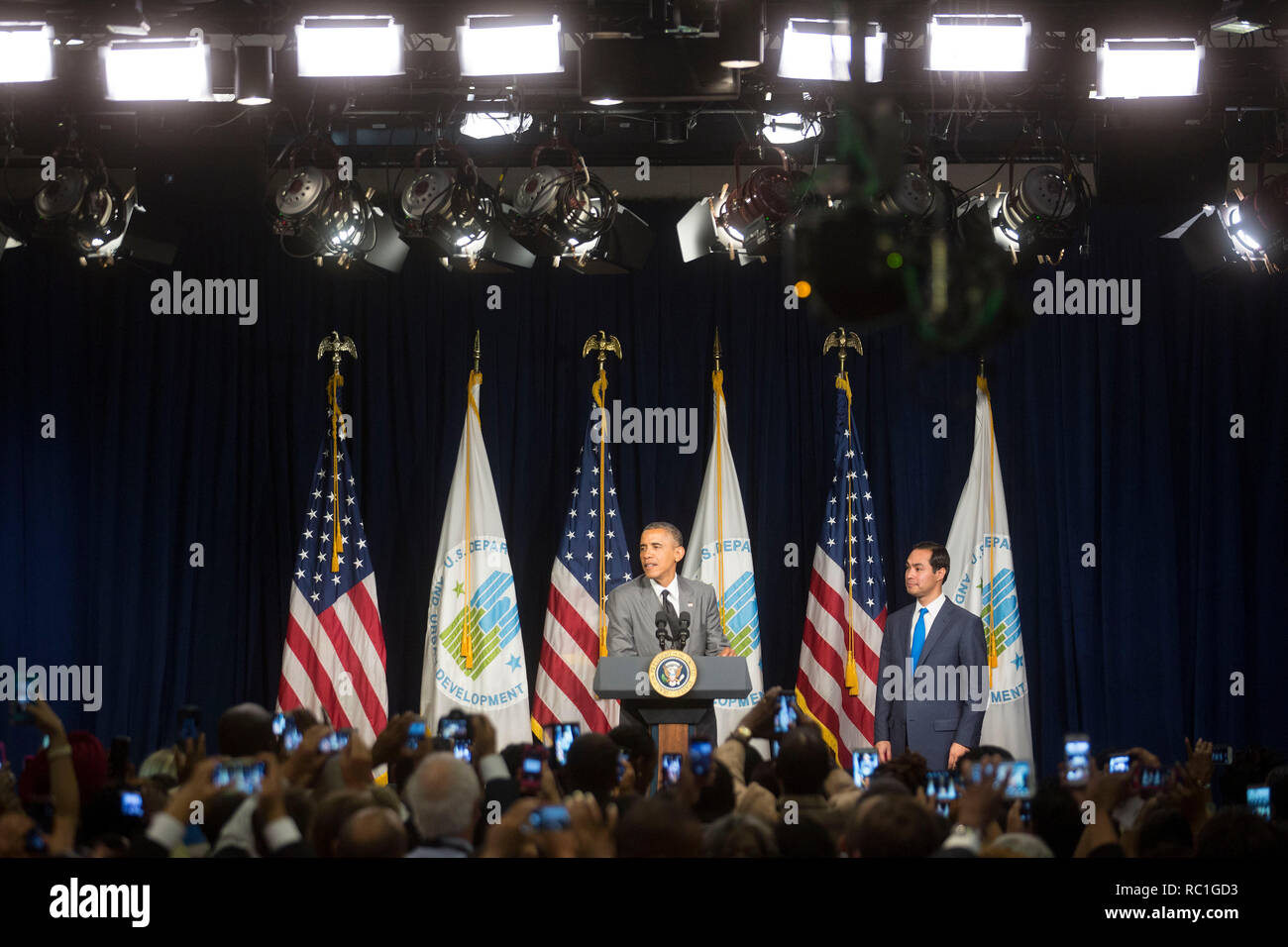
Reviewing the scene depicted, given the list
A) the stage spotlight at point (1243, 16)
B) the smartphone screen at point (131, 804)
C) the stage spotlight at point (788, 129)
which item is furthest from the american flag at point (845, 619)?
the smartphone screen at point (131, 804)

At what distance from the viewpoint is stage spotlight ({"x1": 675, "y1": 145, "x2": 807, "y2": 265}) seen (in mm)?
6586

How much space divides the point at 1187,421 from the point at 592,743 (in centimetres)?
542

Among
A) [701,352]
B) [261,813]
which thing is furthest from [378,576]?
[261,813]

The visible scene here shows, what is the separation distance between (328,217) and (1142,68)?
3492 mm

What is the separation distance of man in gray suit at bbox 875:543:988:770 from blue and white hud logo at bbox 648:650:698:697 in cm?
124

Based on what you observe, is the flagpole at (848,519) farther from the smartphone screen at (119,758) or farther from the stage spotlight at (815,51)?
the smartphone screen at (119,758)

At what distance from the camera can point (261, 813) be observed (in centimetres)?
329

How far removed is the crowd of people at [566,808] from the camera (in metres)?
3.21

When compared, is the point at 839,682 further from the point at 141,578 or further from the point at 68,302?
the point at 68,302

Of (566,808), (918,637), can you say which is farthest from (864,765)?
(918,637)

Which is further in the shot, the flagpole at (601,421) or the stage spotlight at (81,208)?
the flagpole at (601,421)

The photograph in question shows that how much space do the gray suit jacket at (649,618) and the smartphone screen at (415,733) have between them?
2038mm

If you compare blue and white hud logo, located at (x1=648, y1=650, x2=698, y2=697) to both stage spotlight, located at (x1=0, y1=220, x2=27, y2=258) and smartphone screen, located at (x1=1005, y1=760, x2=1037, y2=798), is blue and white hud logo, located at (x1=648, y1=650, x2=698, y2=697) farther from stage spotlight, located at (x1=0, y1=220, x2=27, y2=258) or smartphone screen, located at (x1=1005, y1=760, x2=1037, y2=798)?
stage spotlight, located at (x1=0, y1=220, x2=27, y2=258)

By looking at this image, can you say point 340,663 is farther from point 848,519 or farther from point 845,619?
point 848,519
